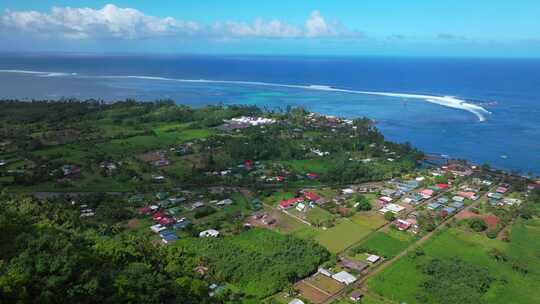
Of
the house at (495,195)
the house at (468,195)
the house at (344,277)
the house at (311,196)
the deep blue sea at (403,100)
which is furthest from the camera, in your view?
the deep blue sea at (403,100)

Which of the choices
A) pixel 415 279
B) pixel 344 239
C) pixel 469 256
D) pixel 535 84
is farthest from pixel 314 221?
pixel 535 84

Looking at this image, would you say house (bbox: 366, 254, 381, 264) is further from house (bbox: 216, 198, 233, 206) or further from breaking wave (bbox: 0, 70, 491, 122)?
breaking wave (bbox: 0, 70, 491, 122)

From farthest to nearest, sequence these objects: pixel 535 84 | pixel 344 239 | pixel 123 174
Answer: pixel 535 84
pixel 123 174
pixel 344 239

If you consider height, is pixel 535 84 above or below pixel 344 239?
above

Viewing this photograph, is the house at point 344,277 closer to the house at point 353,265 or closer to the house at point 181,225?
the house at point 353,265

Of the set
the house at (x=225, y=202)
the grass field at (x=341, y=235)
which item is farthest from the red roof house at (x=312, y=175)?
the grass field at (x=341, y=235)

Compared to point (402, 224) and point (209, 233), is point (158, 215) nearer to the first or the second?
point (209, 233)

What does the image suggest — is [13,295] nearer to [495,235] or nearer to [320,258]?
[320,258]
